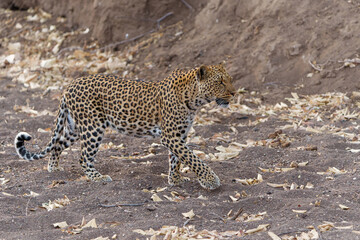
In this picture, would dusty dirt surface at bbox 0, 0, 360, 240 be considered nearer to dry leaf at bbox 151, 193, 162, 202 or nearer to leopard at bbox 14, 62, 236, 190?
dry leaf at bbox 151, 193, 162, 202

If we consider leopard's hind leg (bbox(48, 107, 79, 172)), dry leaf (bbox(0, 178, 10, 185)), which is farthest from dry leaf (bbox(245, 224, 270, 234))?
dry leaf (bbox(0, 178, 10, 185))

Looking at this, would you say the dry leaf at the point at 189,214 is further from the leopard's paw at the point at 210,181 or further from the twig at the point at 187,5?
the twig at the point at 187,5

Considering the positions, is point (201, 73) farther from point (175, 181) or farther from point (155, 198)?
point (155, 198)

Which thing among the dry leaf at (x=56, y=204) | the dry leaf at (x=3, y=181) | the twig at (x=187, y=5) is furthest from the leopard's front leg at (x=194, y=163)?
the twig at (x=187, y=5)

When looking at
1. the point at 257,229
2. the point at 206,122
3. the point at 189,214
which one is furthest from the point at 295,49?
the point at 257,229

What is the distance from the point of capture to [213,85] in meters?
7.23

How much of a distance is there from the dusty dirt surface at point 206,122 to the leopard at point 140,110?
361 mm

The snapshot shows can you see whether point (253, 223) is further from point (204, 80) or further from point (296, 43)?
point (296, 43)

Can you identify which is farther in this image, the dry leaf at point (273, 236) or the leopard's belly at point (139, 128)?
the leopard's belly at point (139, 128)

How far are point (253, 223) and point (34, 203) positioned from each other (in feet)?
8.80

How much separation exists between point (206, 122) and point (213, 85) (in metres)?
3.45

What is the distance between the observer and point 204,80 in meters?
7.23

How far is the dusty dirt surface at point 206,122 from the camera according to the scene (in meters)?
6.13

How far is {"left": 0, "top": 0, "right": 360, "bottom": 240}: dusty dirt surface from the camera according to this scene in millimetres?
6129
